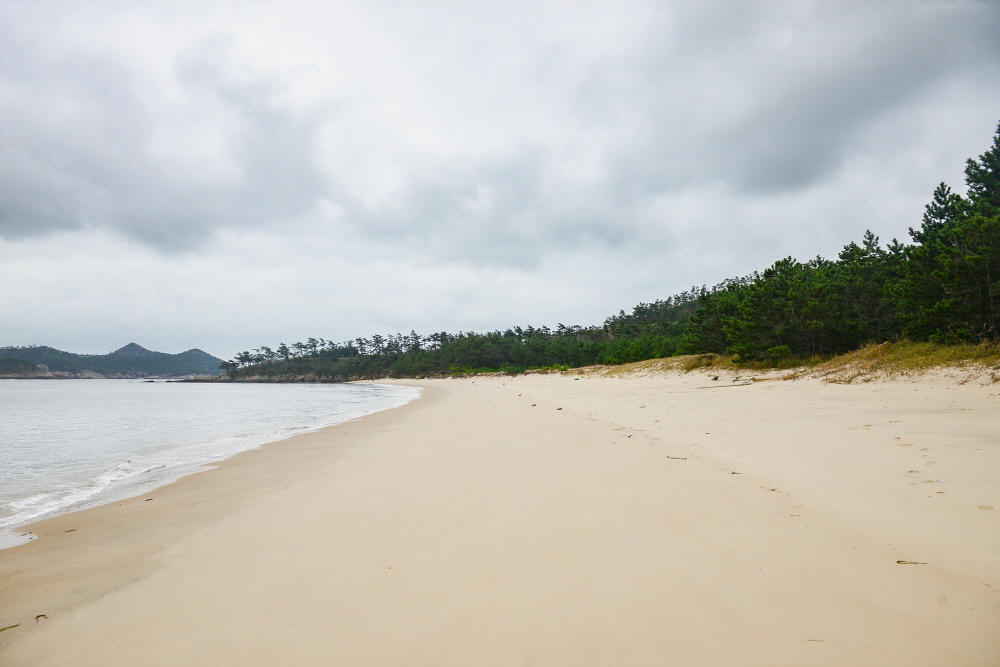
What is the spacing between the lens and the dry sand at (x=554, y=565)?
223 cm

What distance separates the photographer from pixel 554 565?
10.2 feet

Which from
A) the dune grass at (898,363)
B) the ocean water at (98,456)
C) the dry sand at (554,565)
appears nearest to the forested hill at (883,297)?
the dune grass at (898,363)

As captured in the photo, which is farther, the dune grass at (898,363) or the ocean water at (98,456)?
the dune grass at (898,363)

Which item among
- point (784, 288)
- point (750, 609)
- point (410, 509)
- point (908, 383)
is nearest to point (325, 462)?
point (410, 509)

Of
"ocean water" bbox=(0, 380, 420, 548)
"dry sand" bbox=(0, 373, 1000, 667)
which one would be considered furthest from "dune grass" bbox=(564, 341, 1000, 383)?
"ocean water" bbox=(0, 380, 420, 548)

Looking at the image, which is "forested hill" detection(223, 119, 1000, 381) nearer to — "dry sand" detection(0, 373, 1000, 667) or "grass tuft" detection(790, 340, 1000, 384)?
"grass tuft" detection(790, 340, 1000, 384)

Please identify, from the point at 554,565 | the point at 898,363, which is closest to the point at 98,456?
the point at 554,565

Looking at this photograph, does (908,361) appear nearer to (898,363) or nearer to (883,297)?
(898,363)

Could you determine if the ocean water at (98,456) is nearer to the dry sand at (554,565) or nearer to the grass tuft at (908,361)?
the dry sand at (554,565)

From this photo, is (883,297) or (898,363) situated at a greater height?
(883,297)

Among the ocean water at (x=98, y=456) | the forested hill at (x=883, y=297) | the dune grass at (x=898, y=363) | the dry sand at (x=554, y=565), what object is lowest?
the ocean water at (x=98, y=456)

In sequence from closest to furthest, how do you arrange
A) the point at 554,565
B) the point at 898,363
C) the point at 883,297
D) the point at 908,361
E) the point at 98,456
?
the point at 554,565, the point at 98,456, the point at 908,361, the point at 898,363, the point at 883,297

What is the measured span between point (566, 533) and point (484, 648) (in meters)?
1.60

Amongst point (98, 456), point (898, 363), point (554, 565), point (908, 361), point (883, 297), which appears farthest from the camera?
point (883, 297)
